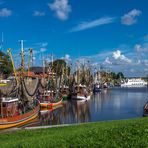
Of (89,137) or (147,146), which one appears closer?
(147,146)

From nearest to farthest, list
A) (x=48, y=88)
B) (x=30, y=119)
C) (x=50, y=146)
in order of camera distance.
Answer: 1. (x=50, y=146)
2. (x=30, y=119)
3. (x=48, y=88)

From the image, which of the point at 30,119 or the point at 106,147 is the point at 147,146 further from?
the point at 30,119

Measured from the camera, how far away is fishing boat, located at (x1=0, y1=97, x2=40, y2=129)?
42906mm

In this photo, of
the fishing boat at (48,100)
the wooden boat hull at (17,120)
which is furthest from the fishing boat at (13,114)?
the fishing boat at (48,100)

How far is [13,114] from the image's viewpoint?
155ft

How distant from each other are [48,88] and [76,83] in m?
25.6

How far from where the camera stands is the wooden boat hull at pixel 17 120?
138 feet

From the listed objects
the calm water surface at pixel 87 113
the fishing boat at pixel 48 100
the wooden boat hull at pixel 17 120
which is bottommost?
the calm water surface at pixel 87 113

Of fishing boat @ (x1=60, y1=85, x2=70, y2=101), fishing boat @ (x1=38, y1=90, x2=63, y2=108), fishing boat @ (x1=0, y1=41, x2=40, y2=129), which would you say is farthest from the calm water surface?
fishing boat @ (x1=60, y1=85, x2=70, y2=101)

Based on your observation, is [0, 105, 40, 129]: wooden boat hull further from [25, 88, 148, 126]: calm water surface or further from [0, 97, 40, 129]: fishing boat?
[25, 88, 148, 126]: calm water surface

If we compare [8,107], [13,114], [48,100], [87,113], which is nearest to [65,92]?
[48,100]

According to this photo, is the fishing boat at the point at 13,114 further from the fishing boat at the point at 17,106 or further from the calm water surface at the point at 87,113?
→ the calm water surface at the point at 87,113

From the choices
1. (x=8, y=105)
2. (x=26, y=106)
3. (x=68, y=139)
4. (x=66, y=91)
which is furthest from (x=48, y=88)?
(x=68, y=139)

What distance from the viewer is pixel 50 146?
15.5m
